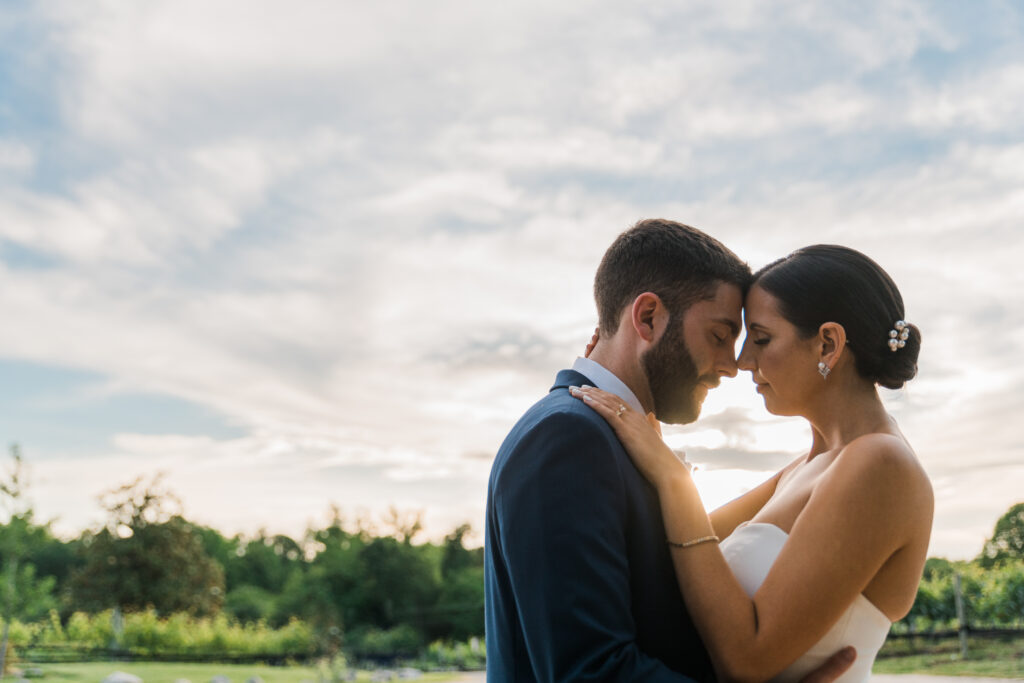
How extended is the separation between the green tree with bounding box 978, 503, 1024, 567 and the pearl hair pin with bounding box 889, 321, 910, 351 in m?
9.87

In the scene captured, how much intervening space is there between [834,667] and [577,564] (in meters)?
0.79

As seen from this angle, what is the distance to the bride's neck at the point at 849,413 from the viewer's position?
216 centimetres

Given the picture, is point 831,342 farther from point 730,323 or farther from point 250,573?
point 250,573

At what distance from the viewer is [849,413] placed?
2195 millimetres

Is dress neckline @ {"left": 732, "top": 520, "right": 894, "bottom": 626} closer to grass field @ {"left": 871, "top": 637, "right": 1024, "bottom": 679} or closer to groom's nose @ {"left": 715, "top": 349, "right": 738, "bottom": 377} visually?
groom's nose @ {"left": 715, "top": 349, "right": 738, "bottom": 377}

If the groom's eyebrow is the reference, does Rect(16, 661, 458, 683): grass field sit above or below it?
below

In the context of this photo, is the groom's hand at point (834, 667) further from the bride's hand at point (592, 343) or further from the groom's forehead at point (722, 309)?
the bride's hand at point (592, 343)

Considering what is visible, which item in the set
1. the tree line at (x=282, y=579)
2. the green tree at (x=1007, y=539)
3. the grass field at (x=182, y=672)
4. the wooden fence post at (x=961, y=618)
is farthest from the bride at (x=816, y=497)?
the grass field at (x=182, y=672)

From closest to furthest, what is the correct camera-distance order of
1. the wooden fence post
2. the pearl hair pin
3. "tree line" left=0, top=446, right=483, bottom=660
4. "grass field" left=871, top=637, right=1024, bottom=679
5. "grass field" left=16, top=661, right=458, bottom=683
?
1. the pearl hair pin
2. "grass field" left=871, top=637, right=1024, bottom=679
3. the wooden fence post
4. "grass field" left=16, top=661, right=458, bottom=683
5. "tree line" left=0, top=446, right=483, bottom=660

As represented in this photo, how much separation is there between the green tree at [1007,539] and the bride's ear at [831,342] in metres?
9.96

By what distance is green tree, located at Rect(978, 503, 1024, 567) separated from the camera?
34.5ft

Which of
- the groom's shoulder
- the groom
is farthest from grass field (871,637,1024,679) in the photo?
the groom's shoulder

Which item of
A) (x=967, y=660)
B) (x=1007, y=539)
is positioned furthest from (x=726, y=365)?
(x=967, y=660)

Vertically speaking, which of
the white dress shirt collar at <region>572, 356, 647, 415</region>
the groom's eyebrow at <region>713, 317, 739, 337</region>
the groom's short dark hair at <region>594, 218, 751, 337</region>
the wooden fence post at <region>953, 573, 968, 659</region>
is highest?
the groom's short dark hair at <region>594, 218, 751, 337</region>
